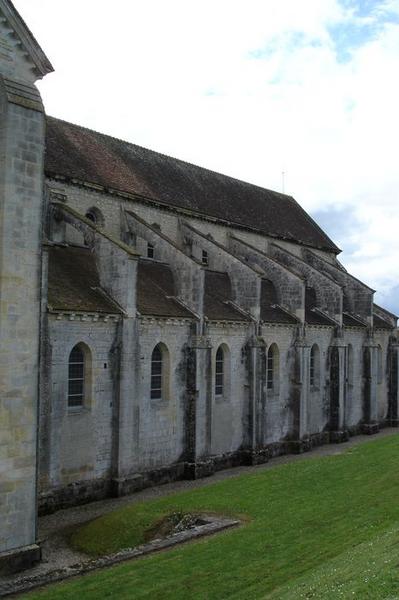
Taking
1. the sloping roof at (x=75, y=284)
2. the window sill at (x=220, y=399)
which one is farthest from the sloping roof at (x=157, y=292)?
the window sill at (x=220, y=399)

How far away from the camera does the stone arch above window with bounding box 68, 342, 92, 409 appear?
23.5m

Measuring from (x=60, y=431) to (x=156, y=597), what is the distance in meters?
9.41

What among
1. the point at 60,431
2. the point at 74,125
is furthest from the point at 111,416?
the point at 74,125

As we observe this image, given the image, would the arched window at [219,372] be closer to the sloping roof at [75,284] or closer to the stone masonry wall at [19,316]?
the sloping roof at [75,284]

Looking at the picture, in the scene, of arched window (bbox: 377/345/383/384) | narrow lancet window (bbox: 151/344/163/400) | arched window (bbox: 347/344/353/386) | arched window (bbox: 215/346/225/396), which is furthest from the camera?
arched window (bbox: 377/345/383/384)

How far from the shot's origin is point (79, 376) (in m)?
23.8

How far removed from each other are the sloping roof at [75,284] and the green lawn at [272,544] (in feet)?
24.3

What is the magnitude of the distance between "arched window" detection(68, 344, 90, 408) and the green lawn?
4.40 m

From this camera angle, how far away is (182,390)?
92.8ft

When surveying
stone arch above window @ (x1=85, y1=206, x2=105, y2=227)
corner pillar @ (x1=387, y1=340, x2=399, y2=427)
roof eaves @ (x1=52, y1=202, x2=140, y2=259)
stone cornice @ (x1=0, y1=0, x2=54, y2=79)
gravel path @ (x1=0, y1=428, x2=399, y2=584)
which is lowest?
gravel path @ (x1=0, y1=428, x2=399, y2=584)

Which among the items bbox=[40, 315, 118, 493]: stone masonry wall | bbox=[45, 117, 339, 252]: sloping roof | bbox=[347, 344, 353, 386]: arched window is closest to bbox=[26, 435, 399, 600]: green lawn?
bbox=[40, 315, 118, 493]: stone masonry wall

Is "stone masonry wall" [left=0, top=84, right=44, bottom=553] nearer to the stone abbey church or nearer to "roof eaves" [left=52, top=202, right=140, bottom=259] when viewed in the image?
the stone abbey church

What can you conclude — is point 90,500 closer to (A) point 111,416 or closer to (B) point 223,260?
(A) point 111,416

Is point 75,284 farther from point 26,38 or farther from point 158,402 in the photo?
point 26,38
